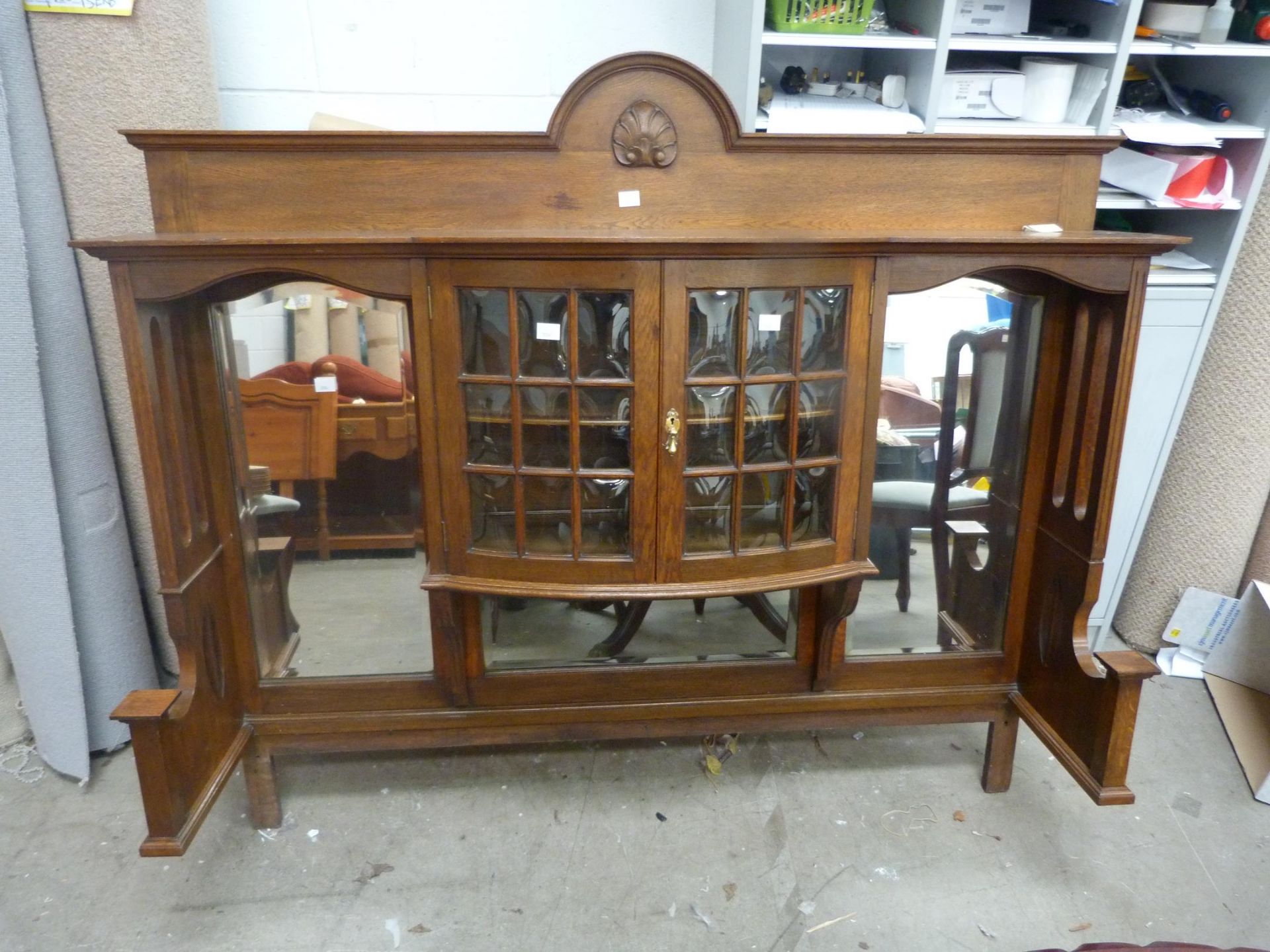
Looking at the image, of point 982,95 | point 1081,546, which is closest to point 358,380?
point 1081,546

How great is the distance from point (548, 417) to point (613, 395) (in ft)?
0.37

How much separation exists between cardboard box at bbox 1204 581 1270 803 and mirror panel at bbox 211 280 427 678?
72.7 inches

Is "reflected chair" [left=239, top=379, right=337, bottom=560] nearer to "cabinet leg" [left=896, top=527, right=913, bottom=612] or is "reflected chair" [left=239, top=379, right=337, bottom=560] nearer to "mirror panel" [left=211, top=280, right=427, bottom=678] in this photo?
"mirror panel" [left=211, top=280, right=427, bottom=678]

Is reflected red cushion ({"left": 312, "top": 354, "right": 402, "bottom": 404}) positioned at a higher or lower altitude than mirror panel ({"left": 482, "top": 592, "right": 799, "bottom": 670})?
higher

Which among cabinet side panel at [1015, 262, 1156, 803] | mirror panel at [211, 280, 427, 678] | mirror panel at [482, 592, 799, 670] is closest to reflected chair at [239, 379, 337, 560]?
mirror panel at [211, 280, 427, 678]

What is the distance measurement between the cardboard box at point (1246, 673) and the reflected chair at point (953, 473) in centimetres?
93

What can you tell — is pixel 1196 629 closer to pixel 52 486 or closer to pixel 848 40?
pixel 848 40

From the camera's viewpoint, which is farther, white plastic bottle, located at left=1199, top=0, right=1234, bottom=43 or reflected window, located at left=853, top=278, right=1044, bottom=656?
white plastic bottle, located at left=1199, top=0, right=1234, bottom=43

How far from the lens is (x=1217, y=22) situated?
1.86 meters

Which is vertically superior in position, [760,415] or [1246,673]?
[760,415]

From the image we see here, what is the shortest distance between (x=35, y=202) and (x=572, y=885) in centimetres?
167

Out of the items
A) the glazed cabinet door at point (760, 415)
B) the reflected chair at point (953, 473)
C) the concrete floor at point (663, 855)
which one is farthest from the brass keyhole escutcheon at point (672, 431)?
the concrete floor at point (663, 855)

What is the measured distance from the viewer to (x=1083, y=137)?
142 cm

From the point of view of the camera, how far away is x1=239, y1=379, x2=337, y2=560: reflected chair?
4.99 feet
